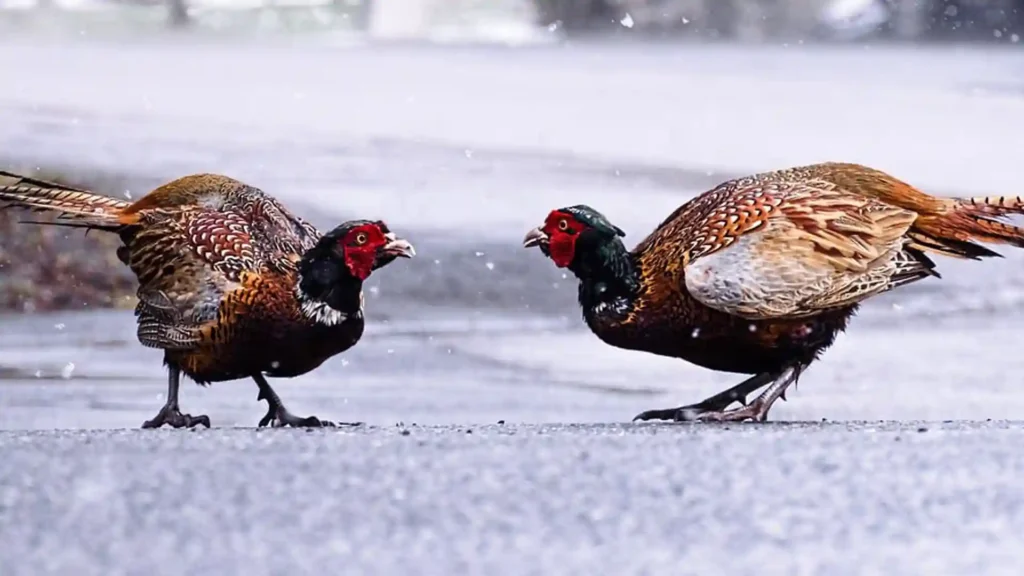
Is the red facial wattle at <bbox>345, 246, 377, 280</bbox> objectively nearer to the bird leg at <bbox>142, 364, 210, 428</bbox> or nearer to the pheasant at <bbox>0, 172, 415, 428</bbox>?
the pheasant at <bbox>0, 172, 415, 428</bbox>

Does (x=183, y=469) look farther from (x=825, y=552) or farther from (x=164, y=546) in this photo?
(x=825, y=552)

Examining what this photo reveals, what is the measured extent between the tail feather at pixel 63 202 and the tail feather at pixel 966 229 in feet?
5.10

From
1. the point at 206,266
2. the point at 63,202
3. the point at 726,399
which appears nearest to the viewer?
the point at 206,266

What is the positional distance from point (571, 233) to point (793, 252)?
1.35 ft

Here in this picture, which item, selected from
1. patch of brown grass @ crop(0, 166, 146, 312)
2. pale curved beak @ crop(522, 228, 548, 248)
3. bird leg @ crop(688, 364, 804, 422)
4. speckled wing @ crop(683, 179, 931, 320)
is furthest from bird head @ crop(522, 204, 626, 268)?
patch of brown grass @ crop(0, 166, 146, 312)

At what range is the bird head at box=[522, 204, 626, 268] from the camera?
10.8 ft

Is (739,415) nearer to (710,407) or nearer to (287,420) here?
(710,407)

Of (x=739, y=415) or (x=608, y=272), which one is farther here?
(x=739, y=415)

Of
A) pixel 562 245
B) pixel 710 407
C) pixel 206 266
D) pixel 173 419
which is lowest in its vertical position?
pixel 173 419

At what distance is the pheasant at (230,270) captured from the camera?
3264 millimetres

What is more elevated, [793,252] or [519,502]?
[793,252]

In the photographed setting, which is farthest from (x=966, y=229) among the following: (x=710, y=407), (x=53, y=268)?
(x=53, y=268)

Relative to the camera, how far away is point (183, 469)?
3.01 m

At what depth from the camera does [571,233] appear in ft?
10.8
